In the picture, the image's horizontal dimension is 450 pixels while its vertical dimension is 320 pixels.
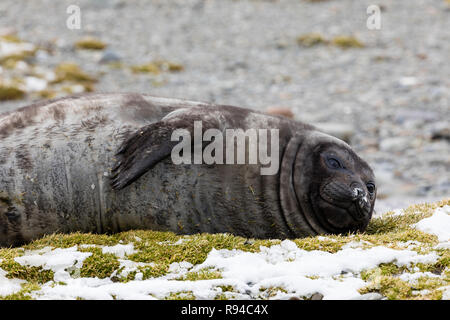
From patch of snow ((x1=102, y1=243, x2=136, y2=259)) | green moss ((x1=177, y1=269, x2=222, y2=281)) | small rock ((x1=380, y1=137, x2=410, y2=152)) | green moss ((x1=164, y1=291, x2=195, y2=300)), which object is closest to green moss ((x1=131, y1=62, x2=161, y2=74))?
small rock ((x1=380, y1=137, x2=410, y2=152))

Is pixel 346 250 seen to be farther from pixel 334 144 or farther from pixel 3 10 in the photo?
pixel 3 10

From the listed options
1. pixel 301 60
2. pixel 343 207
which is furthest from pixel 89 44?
pixel 343 207

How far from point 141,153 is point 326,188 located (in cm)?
178

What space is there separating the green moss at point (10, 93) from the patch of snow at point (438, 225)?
1381 cm

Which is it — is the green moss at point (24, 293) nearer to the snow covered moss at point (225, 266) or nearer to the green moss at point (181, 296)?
the snow covered moss at point (225, 266)

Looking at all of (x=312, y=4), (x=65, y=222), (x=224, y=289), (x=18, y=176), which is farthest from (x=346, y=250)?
(x=312, y=4)

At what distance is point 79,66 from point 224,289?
18021 millimetres

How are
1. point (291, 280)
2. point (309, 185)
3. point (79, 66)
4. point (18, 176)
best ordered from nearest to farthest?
1. point (291, 280)
2. point (18, 176)
3. point (309, 185)
4. point (79, 66)

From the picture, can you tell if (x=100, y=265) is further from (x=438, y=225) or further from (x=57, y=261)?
(x=438, y=225)

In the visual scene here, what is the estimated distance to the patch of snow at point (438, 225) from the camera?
18.7 feet

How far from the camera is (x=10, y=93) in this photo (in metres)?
17.6

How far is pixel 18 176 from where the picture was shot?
579 cm

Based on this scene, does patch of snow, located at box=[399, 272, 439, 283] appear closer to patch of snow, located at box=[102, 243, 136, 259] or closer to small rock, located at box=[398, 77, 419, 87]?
patch of snow, located at box=[102, 243, 136, 259]

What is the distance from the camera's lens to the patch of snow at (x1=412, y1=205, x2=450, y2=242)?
18.7 ft
